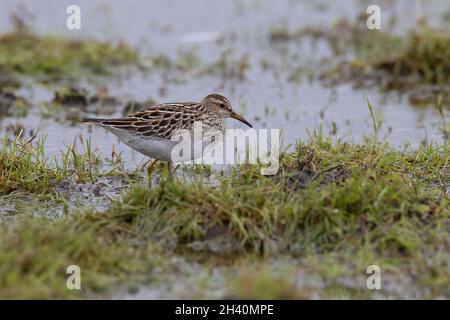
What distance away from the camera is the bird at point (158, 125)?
9.00 m

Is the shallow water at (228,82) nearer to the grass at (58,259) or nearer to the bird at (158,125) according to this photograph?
the grass at (58,259)

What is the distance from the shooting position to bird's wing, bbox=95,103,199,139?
356 inches

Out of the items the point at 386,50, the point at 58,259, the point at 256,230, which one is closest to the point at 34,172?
the point at 58,259

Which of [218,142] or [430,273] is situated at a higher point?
[218,142]

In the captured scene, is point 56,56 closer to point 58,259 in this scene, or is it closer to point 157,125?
point 157,125

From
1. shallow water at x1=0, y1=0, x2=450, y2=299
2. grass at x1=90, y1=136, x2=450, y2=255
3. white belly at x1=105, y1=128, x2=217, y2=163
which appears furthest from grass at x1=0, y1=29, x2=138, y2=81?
grass at x1=90, y1=136, x2=450, y2=255

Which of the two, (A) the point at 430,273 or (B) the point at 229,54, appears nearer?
(A) the point at 430,273

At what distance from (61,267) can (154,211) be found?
1267 mm

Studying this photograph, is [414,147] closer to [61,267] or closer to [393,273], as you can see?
[393,273]

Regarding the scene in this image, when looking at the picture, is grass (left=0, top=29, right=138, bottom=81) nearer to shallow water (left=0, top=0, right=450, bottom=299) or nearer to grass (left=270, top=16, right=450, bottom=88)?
shallow water (left=0, top=0, right=450, bottom=299)

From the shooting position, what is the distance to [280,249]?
751 cm

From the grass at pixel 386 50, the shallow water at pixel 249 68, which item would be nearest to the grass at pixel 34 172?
the shallow water at pixel 249 68

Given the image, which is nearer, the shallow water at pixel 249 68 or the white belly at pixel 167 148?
the white belly at pixel 167 148
